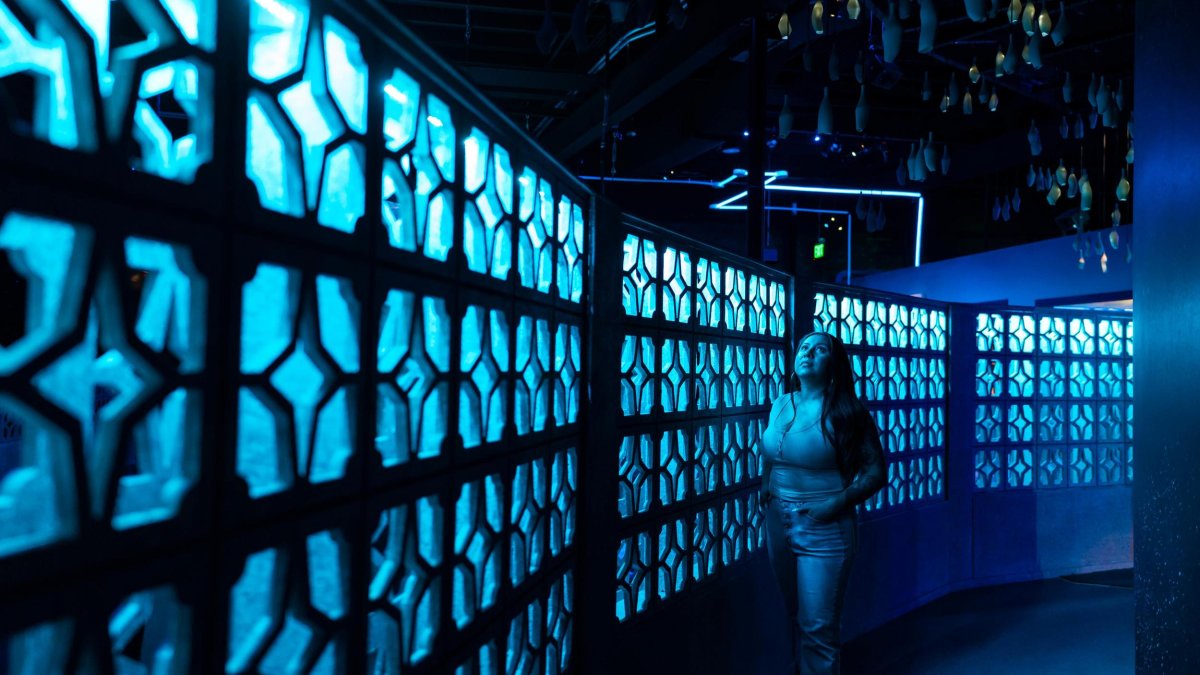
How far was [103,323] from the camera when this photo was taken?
0.94 meters

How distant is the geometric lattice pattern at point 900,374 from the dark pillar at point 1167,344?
308cm

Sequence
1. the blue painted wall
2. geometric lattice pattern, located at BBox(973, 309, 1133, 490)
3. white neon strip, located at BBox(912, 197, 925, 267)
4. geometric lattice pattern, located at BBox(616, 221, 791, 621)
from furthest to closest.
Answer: white neon strip, located at BBox(912, 197, 925, 267)
the blue painted wall
geometric lattice pattern, located at BBox(973, 309, 1133, 490)
geometric lattice pattern, located at BBox(616, 221, 791, 621)

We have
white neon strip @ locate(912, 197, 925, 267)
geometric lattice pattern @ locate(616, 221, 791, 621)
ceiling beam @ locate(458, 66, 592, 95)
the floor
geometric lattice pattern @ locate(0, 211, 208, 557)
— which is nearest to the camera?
geometric lattice pattern @ locate(0, 211, 208, 557)

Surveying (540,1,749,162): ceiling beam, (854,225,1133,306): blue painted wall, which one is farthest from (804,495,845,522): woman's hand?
(854,225,1133,306): blue painted wall

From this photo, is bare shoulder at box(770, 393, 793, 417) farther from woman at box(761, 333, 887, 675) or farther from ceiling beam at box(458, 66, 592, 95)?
ceiling beam at box(458, 66, 592, 95)

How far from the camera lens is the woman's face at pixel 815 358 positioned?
151 inches

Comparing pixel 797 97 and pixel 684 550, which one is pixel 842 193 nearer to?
pixel 797 97

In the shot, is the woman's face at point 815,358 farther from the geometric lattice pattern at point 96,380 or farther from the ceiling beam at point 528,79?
the ceiling beam at point 528,79

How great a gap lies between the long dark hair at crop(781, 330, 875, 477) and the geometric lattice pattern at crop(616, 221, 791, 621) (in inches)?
21.9

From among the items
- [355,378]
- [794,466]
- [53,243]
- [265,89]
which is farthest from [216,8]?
[794,466]

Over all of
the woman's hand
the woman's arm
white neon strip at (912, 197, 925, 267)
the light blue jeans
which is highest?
white neon strip at (912, 197, 925, 267)

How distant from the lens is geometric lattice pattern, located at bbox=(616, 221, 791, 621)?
Answer: 3.41 metres

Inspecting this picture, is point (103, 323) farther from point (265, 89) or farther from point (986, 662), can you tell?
point (986, 662)

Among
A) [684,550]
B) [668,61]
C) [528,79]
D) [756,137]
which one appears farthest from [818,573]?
[528,79]
